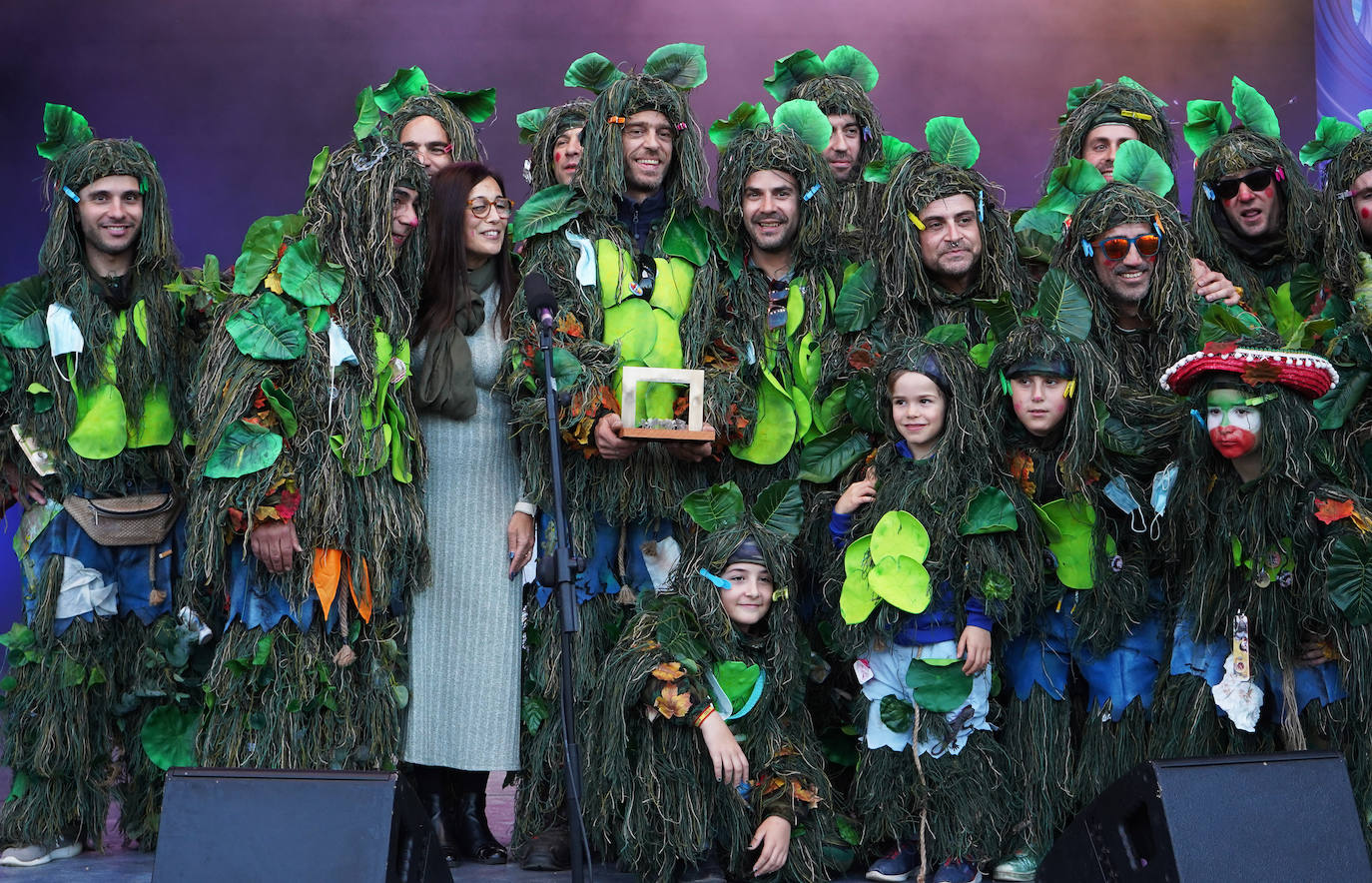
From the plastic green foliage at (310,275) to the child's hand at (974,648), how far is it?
1792 mm

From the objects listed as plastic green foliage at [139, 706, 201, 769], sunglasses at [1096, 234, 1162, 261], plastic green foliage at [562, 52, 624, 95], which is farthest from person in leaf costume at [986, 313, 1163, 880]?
plastic green foliage at [139, 706, 201, 769]

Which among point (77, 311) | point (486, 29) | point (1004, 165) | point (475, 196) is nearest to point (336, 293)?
point (475, 196)

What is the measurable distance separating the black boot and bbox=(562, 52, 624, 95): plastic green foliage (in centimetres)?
206

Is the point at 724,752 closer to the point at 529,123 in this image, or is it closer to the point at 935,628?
the point at 935,628

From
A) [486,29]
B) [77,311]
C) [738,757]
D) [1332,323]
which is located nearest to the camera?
[738,757]

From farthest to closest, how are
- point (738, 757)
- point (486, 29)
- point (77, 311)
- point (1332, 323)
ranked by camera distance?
point (486, 29), point (77, 311), point (1332, 323), point (738, 757)

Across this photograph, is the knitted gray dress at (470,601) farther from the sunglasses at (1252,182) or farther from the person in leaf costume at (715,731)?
the sunglasses at (1252,182)

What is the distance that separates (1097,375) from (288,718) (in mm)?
2192

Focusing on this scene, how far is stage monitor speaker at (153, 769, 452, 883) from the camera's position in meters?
2.56

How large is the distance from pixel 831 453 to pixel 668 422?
0.48 m

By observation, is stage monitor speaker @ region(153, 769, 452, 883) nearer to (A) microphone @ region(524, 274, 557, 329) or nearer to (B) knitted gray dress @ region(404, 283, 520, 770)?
(A) microphone @ region(524, 274, 557, 329)

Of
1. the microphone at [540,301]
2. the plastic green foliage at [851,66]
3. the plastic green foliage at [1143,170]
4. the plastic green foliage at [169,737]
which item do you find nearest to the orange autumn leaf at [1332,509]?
the plastic green foliage at [1143,170]

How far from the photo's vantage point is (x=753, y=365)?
3994mm

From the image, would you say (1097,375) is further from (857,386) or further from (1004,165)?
(1004,165)
